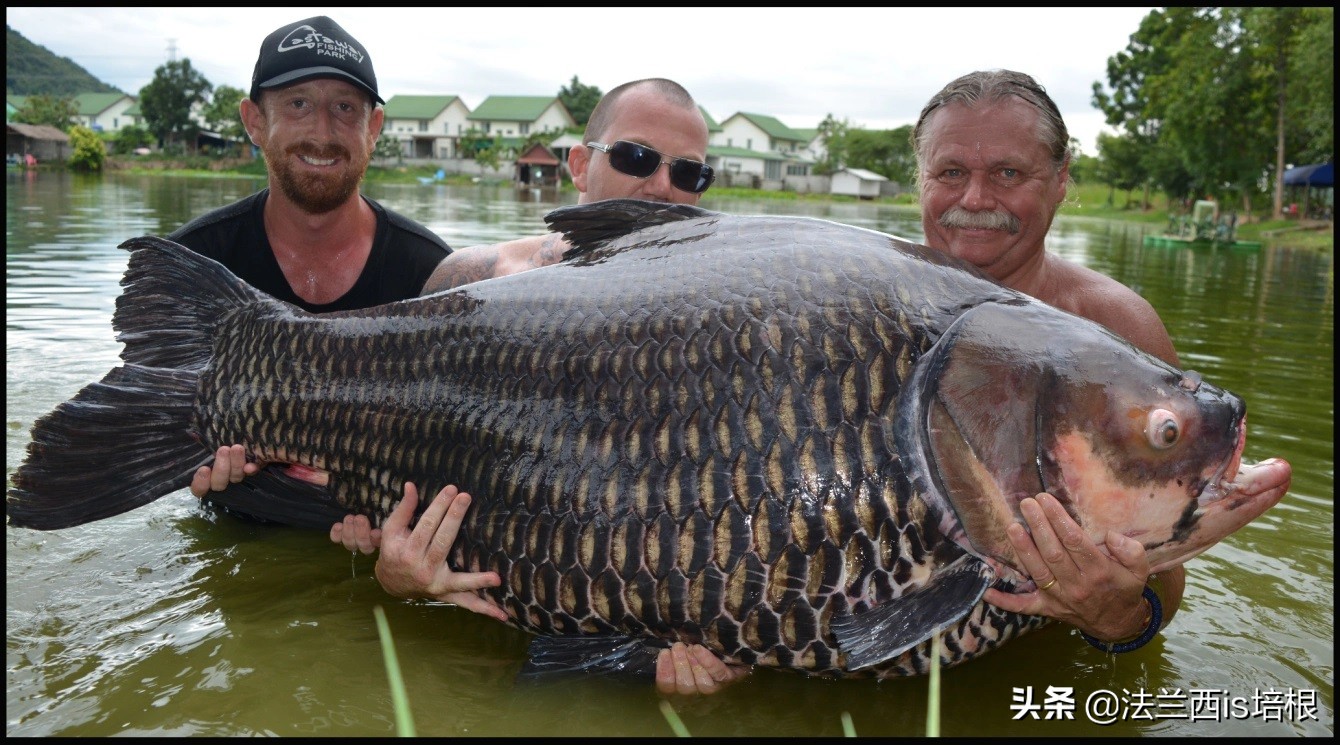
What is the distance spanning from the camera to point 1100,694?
3.16 m

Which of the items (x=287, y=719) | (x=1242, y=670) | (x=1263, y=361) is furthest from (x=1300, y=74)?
(x=287, y=719)

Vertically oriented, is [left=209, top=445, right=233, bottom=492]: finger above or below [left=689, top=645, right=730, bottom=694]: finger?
above

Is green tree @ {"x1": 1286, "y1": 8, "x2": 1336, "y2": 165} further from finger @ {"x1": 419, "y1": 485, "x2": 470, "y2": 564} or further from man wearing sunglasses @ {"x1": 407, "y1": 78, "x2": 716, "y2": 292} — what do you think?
finger @ {"x1": 419, "y1": 485, "x2": 470, "y2": 564}

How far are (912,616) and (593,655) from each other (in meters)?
0.92

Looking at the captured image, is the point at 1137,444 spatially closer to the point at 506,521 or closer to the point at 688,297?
the point at 688,297

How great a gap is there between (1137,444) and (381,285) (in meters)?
3.60

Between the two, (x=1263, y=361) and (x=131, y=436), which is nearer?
(x=131, y=436)

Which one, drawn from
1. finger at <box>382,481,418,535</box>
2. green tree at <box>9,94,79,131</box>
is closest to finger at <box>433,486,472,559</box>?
finger at <box>382,481,418,535</box>

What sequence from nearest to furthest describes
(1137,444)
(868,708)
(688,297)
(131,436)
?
1. (1137,444)
2. (688,297)
3. (868,708)
4. (131,436)

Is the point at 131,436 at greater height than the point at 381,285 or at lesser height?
lesser

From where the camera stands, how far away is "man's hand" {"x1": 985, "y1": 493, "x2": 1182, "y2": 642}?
2320mm

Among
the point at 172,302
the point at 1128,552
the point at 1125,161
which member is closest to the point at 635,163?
the point at 172,302

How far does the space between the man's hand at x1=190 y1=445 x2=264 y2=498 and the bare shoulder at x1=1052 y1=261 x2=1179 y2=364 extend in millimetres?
2972

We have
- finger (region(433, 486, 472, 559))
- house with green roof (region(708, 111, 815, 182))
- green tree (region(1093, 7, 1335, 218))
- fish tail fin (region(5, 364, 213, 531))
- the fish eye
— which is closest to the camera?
the fish eye
